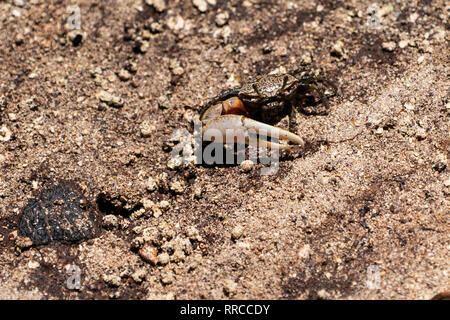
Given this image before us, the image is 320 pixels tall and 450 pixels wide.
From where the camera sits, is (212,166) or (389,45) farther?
(389,45)

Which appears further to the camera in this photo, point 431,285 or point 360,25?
point 360,25

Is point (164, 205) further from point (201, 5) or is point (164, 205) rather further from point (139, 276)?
point (201, 5)

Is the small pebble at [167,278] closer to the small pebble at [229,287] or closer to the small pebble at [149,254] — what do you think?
the small pebble at [149,254]

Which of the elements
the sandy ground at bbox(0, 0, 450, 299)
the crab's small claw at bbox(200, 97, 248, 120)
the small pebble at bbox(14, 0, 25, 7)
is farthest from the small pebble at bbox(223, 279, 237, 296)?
the small pebble at bbox(14, 0, 25, 7)

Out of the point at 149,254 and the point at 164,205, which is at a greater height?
the point at 164,205

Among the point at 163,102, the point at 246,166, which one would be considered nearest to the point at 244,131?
the point at 246,166
